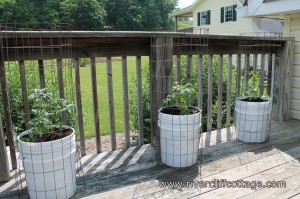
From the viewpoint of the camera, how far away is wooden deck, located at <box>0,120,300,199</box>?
2.04 m

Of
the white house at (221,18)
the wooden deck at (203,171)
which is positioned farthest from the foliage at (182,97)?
the white house at (221,18)

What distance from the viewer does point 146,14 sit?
38.9 m

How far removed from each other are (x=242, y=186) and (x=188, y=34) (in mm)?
1436

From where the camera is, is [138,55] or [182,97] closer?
[182,97]

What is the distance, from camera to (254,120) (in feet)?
9.83

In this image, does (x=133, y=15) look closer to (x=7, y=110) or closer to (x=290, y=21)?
(x=290, y=21)

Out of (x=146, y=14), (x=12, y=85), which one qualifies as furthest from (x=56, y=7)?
(x=12, y=85)

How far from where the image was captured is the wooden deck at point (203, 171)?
2041 millimetres

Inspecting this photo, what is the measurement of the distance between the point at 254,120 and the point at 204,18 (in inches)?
559

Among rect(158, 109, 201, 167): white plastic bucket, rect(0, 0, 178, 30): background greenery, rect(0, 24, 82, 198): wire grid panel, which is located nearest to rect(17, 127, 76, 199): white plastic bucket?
rect(0, 24, 82, 198): wire grid panel

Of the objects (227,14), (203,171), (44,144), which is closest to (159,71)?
(203,171)

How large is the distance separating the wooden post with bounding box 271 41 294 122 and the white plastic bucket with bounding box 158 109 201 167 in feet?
6.08

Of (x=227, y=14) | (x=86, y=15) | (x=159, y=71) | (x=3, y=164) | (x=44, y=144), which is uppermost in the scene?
(x=86, y=15)

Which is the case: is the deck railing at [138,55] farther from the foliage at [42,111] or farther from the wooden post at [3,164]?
the foliage at [42,111]
